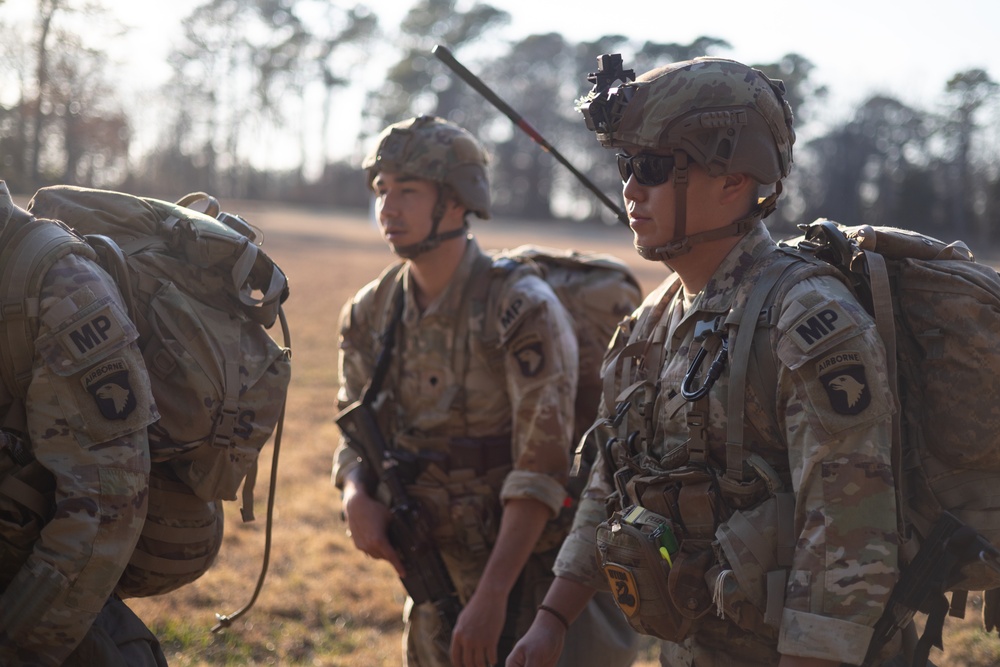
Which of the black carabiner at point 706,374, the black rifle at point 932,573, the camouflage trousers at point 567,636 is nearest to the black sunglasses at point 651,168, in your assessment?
the black carabiner at point 706,374

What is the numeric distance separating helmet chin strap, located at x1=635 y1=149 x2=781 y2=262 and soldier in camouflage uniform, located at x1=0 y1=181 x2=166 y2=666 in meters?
1.53

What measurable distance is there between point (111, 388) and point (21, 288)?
0.35m

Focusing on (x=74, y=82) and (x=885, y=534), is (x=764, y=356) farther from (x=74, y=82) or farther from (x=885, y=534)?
(x=74, y=82)

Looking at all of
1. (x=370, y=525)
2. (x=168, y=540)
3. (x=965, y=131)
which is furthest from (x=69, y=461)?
(x=965, y=131)

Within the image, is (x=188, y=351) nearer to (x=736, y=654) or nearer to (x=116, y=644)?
(x=116, y=644)

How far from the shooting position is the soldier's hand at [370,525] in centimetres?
432

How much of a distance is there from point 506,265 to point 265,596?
10.7 feet

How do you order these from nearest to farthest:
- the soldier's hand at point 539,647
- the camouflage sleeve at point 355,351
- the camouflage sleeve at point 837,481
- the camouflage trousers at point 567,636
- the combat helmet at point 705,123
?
the camouflage sleeve at point 837,481, the combat helmet at point 705,123, the soldier's hand at point 539,647, the camouflage trousers at point 567,636, the camouflage sleeve at point 355,351

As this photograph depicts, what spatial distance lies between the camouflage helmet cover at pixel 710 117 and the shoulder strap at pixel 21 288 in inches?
64.5

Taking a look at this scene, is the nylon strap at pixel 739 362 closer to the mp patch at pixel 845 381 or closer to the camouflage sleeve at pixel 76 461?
the mp patch at pixel 845 381

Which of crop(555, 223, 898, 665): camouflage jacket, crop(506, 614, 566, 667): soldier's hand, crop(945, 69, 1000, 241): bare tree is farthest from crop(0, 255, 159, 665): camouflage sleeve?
crop(945, 69, 1000, 241): bare tree

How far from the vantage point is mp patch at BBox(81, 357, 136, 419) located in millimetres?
2604

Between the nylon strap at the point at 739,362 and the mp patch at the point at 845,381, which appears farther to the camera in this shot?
the nylon strap at the point at 739,362

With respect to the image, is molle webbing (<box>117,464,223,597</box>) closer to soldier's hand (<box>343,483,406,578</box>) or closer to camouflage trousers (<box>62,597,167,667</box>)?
camouflage trousers (<box>62,597,167,667</box>)
